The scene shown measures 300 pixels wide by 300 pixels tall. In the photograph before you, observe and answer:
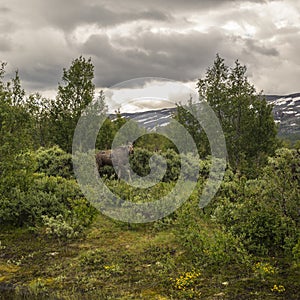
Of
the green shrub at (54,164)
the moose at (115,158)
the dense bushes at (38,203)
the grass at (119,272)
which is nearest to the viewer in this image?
the grass at (119,272)

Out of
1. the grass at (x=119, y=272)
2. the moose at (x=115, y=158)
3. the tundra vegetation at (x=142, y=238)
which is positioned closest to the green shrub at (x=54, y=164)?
the tundra vegetation at (x=142, y=238)

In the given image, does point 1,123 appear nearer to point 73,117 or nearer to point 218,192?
point 218,192

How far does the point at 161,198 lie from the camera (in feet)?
51.9

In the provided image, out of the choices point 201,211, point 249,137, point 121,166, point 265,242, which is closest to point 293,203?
point 265,242

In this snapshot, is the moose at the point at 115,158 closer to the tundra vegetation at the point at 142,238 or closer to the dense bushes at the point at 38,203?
the tundra vegetation at the point at 142,238

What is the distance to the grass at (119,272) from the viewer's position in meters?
8.84

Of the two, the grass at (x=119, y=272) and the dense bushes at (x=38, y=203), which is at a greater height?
the dense bushes at (x=38, y=203)

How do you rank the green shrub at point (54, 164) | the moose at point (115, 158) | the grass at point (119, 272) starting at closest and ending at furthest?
the grass at point (119, 272)
the green shrub at point (54, 164)
the moose at point (115, 158)

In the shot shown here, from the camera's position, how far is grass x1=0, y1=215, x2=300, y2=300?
8836 mm

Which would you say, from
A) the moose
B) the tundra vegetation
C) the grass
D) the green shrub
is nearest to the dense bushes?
the tundra vegetation

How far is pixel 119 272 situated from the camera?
10414 mm

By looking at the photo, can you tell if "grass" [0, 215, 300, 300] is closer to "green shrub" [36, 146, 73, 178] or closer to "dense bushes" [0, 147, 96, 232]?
"dense bushes" [0, 147, 96, 232]

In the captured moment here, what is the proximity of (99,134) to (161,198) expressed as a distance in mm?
16054

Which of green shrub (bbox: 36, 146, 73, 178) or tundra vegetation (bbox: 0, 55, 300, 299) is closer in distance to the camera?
tundra vegetation (bbox: 0, 55, 300, 299)
